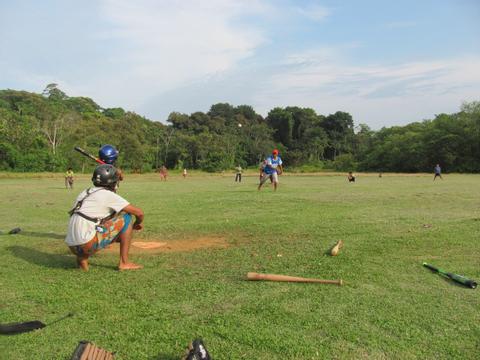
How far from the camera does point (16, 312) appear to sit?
4.56 m

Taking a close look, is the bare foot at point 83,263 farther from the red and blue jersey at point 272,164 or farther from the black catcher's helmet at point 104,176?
the red and blue jersey at point 272,164

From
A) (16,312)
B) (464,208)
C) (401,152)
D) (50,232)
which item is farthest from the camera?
(401,152)

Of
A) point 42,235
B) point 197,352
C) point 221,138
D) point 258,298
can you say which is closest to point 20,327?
point 197,352

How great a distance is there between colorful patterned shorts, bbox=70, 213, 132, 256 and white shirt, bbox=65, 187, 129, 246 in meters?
0.08

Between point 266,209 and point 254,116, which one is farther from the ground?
point 254,116

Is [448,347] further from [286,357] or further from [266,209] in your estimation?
[266,209]

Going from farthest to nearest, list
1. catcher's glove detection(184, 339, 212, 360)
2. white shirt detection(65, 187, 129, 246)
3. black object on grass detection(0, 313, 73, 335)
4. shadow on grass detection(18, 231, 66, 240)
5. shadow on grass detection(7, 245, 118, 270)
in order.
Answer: shadow on grass detection(18, 231, 66, 240) → shadow on grass detection(7, 245, 118, 270) → white shirt detection(65, 187, 129, 246) → black object on grass detection(0, 313, 73, 335) → catcher's glove detection(184, 339, 212, 360)

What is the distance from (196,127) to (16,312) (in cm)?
8329

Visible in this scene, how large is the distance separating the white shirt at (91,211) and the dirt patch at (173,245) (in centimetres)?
166

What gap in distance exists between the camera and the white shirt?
581cm

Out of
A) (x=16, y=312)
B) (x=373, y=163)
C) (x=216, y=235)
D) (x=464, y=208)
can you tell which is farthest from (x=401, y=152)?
(x=16, y=312)

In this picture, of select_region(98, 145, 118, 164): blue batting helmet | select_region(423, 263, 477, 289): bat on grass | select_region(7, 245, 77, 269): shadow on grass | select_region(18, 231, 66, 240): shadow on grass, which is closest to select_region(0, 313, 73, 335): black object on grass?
select_region(7, 245, 77, 269): shadow on grass

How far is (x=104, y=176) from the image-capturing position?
19.9 ft

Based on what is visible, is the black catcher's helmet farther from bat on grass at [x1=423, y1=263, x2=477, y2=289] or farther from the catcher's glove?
bat on grass at [x1=423, y1=263, x2=477, y2=289]
